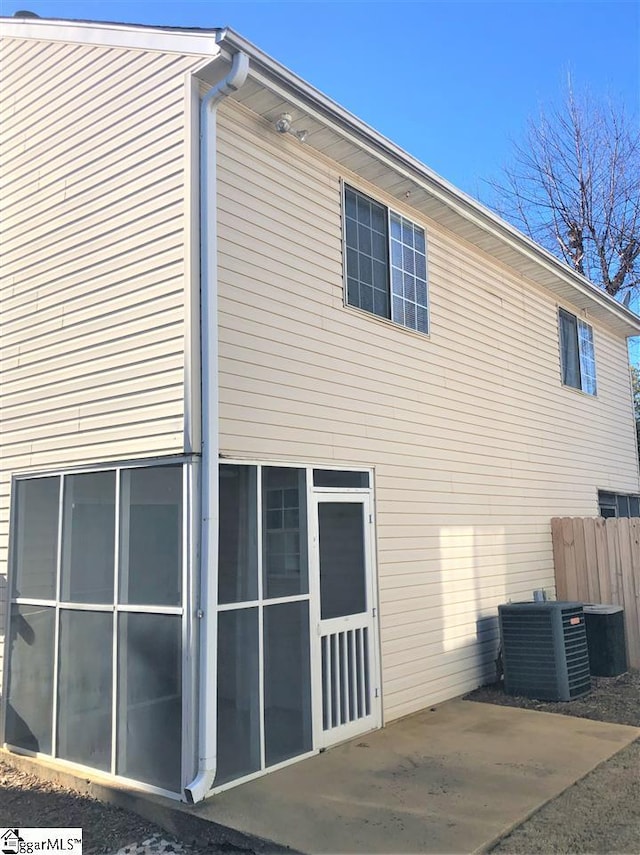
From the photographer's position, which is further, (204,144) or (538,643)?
(538,643)

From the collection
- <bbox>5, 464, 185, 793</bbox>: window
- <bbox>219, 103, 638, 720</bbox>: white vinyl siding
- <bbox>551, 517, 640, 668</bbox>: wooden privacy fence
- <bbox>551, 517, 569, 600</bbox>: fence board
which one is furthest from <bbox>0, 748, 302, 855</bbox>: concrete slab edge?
<bbox>551, 517, 569, 600</bbox>: fence board

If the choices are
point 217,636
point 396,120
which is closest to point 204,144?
point 217,636

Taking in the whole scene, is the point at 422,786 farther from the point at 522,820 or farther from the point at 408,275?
the point at 408,275

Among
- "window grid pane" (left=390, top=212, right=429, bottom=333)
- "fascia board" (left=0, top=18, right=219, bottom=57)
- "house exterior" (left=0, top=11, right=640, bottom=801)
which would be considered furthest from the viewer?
"window grid pane" (left=390, top=212, right=429, bottom=333)

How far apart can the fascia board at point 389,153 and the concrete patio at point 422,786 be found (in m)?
4.89

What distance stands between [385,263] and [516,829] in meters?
4.90

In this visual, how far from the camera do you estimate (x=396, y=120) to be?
9453 mm

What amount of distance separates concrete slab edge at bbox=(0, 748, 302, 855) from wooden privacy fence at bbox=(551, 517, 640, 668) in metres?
6.17

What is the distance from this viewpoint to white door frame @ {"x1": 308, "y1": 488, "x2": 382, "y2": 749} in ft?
17.7

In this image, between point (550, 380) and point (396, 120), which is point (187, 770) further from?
point (396, 120)

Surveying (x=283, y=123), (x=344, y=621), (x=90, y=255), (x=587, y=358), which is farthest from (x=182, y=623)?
(x=587, y=358)

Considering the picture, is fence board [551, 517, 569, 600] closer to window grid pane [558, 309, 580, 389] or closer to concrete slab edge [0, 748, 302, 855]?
window grid pane [558, 309, 580, 389]

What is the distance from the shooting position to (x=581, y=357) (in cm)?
1128

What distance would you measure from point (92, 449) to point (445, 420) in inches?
147
